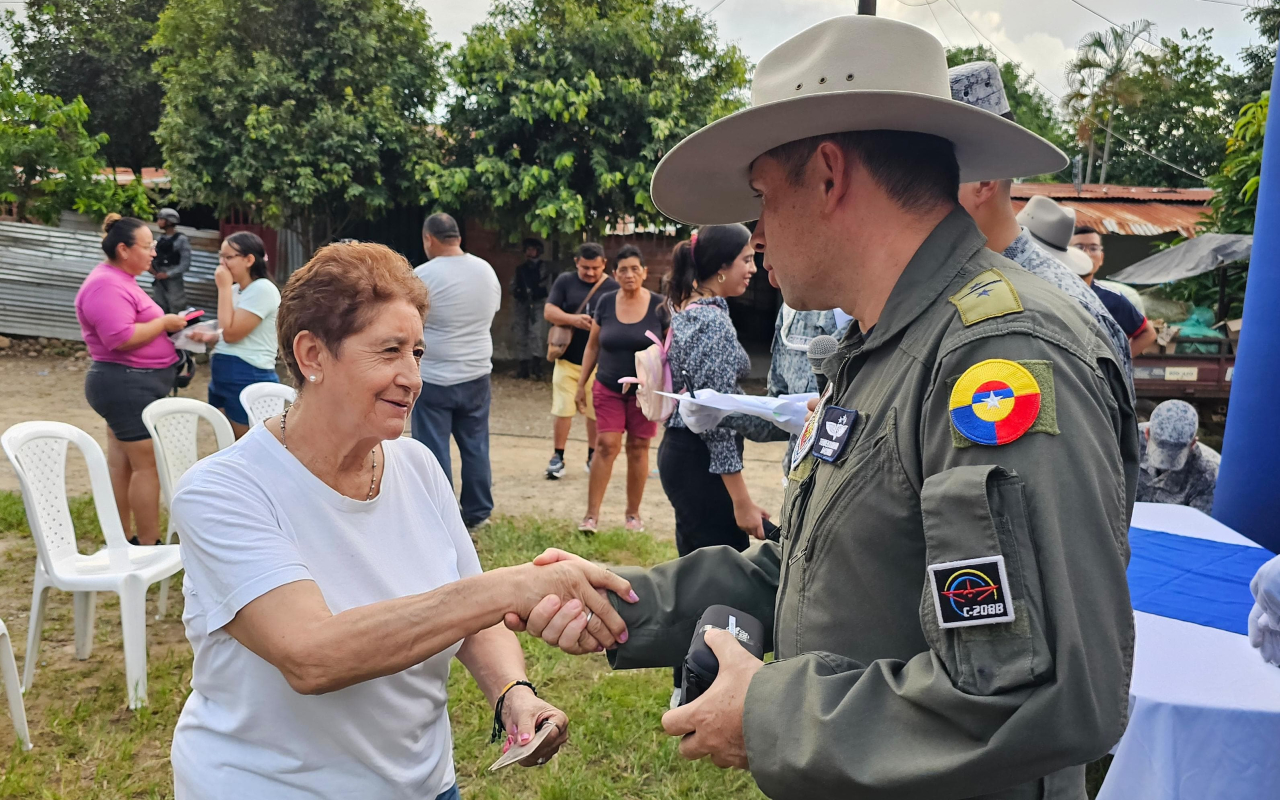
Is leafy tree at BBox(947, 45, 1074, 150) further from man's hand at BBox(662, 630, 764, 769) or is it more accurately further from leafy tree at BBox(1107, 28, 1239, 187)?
man's hand at BBox(662, 630, 764, 769)

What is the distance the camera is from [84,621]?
4.20m

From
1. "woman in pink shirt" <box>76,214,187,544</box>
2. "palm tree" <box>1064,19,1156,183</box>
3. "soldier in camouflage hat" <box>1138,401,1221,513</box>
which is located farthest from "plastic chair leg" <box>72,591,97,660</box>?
"palm tree" <box>1064,19,1156,183</box>

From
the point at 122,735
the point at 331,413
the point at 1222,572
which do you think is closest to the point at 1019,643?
the point at 331,413

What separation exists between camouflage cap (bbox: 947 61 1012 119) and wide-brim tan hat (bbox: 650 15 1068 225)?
1.18 metres

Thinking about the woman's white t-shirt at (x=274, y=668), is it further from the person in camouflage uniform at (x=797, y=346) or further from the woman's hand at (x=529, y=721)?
the person in camouflage uniform at (x=797, y=346)

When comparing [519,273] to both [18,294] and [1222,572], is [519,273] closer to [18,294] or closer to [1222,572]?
[18,294]

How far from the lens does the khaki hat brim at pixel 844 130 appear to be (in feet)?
4.66

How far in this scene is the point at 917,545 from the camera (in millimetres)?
1247

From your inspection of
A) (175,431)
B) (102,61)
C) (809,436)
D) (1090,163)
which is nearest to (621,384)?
(175,431)

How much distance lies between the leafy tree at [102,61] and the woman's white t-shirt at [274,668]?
2080 centimetres

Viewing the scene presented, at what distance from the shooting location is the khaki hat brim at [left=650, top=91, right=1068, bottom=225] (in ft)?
4.66

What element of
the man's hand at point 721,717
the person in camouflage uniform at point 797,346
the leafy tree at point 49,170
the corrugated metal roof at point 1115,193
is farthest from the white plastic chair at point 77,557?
the corrugated metal roof at point 1115,193

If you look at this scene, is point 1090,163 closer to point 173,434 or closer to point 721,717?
point 173,434

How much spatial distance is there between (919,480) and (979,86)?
1956 millimetres
